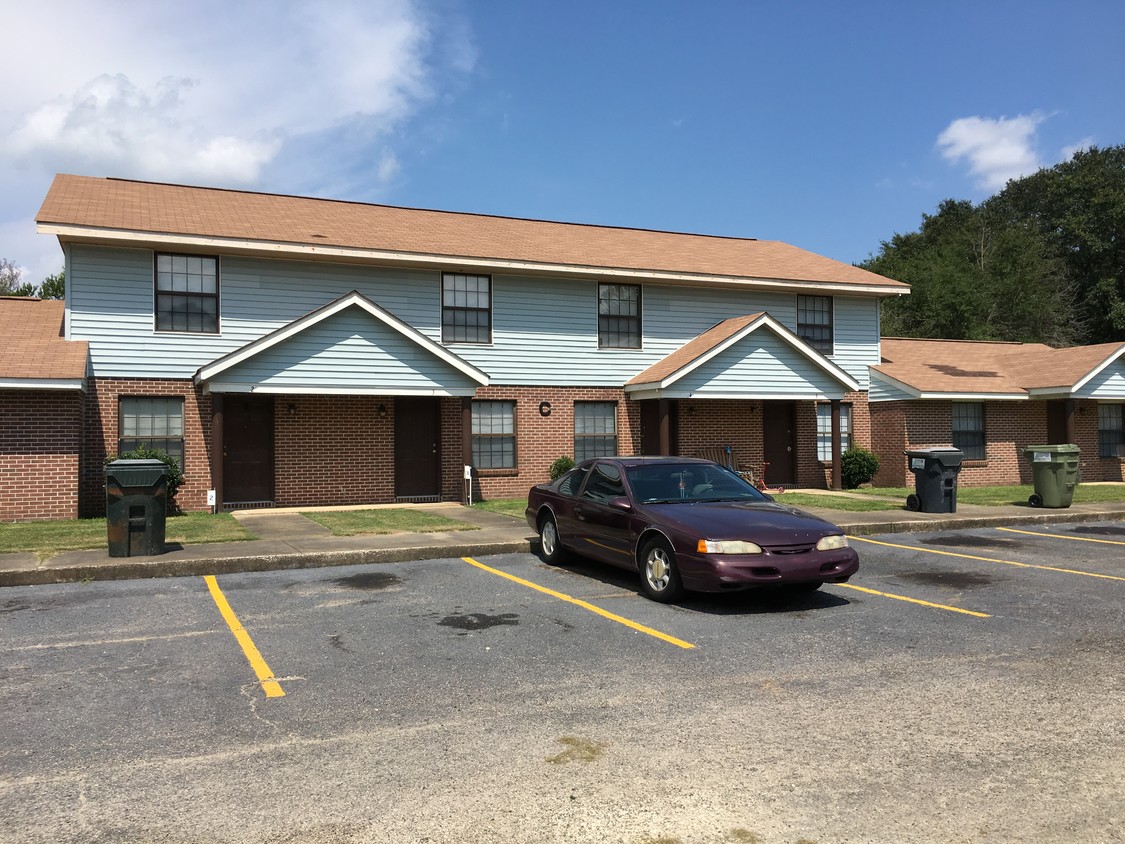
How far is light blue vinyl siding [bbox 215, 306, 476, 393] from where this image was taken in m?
16.8

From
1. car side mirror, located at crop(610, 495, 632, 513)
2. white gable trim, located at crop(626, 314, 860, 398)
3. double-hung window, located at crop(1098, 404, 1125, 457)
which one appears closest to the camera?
car side mirror, located at crop(610, 495, 632, 513)

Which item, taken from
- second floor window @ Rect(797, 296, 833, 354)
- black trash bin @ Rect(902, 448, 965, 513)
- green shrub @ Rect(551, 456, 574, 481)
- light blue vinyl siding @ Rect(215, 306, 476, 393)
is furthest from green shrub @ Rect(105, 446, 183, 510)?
second floor window @ Rect(797, 296, 833, 354)

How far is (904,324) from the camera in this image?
1837 inches

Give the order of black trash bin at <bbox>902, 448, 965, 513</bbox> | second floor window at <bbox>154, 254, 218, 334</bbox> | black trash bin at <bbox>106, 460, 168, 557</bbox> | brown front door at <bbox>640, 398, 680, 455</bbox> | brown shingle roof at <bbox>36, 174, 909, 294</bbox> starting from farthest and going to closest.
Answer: brown front door at <bbox>640, 398, 680, 455</bbox> → brown shingle roof at <bbox>36, 174, 909, 294</bbox> → second floor window at <bbox>154, 254, 218, 334</bbox> → black trash bin at <bbox>902, 448, 965, 513</bbox> → black trash bin at <bbox>106, 460, 168, 557</bbox>

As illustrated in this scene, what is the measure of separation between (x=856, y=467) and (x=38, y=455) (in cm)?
1813

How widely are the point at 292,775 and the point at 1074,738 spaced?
4.00 meters

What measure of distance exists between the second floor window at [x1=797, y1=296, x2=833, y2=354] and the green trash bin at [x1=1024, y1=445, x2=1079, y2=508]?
279 inches

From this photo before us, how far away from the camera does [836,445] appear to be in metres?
22.2

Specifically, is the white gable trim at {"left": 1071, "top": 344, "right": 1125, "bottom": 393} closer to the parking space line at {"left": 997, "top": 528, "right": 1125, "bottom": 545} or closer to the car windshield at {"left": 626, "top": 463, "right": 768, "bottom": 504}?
the parking space line at {"left": 997, "top": 528, "right": 1125, "bottom": 545}

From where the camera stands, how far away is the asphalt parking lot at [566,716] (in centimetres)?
379

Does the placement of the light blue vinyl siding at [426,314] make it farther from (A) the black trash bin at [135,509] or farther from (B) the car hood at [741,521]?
A: (B) the car hood at [741,521]

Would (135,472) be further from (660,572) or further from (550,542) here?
(660,572)

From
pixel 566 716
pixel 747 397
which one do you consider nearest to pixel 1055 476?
pixel 747 397

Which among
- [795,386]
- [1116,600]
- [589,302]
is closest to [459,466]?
[589,302]
